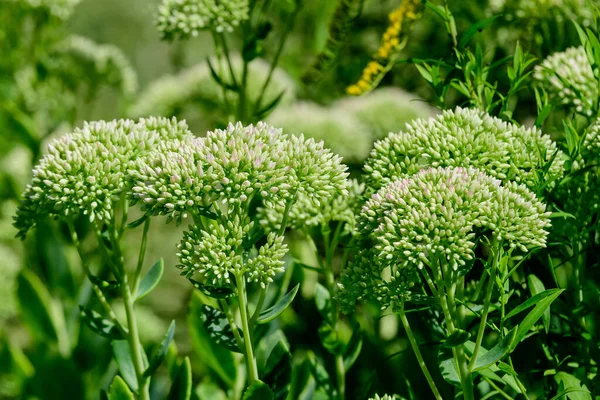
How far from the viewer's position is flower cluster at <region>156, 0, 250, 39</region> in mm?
1012

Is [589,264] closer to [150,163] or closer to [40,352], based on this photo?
[150,163]

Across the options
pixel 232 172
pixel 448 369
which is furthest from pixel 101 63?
pixel 448 369

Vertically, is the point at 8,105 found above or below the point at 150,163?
above

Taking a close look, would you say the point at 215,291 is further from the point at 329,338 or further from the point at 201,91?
the point at 201,91

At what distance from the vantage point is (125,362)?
33.2 inches

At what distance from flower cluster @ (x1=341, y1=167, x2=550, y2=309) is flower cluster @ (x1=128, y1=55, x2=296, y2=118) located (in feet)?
3.20

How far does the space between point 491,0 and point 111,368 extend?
919mm

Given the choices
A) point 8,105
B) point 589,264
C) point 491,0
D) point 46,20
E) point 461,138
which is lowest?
point 589,264

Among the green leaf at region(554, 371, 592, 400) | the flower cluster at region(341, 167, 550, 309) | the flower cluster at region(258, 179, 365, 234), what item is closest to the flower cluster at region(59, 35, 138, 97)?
the flower cluster at region(258, 179, 365, 234)

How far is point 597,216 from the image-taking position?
2.43 ft

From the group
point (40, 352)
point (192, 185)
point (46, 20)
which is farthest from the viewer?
point (46, 20)

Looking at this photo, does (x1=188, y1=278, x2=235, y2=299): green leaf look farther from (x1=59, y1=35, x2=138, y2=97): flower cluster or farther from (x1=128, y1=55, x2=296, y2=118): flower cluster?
(x1=59, y1=35, x2=138, y2=97): flower cluster

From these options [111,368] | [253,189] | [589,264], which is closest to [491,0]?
[589,264]

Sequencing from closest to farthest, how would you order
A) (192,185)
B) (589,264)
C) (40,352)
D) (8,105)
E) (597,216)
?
(192,185), (597,216), (589,264), (40,352), (8,105)
